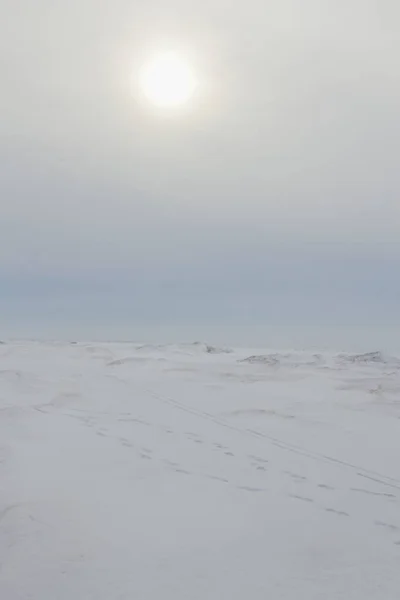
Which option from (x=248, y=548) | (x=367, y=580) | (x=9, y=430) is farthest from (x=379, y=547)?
(x=9, y=430)

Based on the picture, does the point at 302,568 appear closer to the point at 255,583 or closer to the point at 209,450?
the point at 255,583

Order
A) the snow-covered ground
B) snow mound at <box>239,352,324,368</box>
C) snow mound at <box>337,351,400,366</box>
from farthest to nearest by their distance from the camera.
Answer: snow mound at <box>337,351,400,366</box> < snow mound at <box>239,352,324,368</box> < the snow-covered ground

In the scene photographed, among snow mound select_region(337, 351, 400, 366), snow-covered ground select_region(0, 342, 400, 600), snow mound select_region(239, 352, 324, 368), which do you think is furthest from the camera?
snow mound select_region(337, 351, 400, 366)

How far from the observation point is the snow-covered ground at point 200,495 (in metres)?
3.84

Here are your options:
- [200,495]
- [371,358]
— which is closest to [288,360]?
[371,358]

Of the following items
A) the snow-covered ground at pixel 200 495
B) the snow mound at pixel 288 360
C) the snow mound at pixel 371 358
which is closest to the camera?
the snow-covered ground at pixel 200 495

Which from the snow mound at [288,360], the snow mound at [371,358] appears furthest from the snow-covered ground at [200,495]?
the snow mound at [371,358]

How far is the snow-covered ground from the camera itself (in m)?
3.84

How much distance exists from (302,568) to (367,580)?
1.52ft

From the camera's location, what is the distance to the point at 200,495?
521cm

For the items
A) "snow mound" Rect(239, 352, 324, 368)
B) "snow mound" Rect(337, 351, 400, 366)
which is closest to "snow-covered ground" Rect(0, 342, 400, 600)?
"snow mound" Rect(239, 352, 324, 368)

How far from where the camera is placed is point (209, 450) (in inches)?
259

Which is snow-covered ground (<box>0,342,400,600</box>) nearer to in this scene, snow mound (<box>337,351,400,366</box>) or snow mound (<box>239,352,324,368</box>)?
snow mound (<box>239,352,324,368</box>)

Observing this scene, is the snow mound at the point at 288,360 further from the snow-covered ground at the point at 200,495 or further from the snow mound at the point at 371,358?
the snow-covered ground at the point at 200,495
